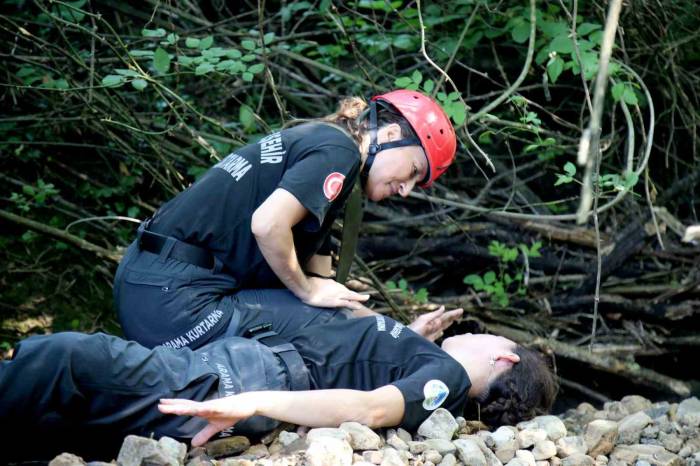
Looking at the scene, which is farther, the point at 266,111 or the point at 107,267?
the point at 266,111

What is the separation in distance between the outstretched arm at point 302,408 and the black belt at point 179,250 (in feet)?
2.82

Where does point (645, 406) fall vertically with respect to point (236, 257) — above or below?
below

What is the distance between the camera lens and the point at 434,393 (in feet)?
11.7

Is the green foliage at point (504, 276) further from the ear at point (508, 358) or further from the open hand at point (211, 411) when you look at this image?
the open hand at point (211, 411)

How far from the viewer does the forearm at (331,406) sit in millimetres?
3180

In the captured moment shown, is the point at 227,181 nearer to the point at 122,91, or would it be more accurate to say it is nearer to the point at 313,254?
the point at 313,254

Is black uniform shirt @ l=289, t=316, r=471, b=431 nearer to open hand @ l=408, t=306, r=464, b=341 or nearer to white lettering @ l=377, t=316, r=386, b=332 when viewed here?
white lettering @ l=377, t=316, r=386, b=332

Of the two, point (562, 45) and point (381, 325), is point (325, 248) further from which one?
point (562, 45)

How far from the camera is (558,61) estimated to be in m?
4.49

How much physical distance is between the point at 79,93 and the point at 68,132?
4.05 ft

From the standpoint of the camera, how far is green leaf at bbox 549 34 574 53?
446cm

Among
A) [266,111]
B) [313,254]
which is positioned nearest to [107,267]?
[266,111]

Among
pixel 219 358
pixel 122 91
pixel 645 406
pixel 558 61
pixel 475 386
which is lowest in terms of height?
pixel 645 406

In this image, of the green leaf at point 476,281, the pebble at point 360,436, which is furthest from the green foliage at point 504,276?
the pebble at point 360,436
